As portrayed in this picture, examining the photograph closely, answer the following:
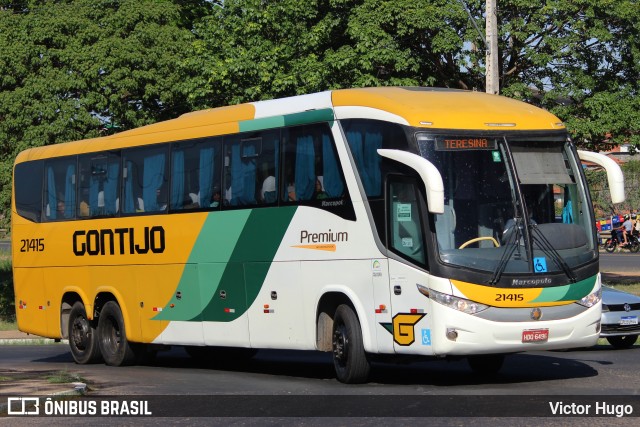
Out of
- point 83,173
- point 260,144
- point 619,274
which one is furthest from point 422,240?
point 619,274

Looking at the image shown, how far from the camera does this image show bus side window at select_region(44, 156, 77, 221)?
69.8 ft

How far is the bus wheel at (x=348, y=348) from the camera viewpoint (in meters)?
14.7

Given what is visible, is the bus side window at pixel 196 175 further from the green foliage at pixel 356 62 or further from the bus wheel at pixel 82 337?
the green foliage at pixel 356 62

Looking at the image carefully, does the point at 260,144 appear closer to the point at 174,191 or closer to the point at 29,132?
the point at 174,191

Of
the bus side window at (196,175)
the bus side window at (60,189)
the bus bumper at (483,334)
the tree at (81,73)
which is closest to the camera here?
the bus bumper at (483,334)

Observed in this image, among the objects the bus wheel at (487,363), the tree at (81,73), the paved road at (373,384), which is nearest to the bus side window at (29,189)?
the paved road at (373,384)

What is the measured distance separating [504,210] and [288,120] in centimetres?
358

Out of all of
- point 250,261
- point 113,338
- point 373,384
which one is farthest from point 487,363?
point 113,338

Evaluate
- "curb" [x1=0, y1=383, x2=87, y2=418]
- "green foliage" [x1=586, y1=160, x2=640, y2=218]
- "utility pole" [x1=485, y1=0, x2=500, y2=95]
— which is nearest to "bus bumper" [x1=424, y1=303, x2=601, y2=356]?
"curb" [x1=0, y1=383, x2=87, y2=418]

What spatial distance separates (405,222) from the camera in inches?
562

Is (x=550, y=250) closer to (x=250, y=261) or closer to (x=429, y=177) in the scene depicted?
(x=429, y=177)

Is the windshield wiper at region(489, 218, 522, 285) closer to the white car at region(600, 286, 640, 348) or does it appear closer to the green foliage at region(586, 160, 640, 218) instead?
the white car at region(600, 286, 640, 348)

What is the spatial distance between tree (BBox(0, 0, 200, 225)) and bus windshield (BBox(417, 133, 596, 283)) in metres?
20.9

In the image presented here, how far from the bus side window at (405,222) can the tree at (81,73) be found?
2071 centimetres
